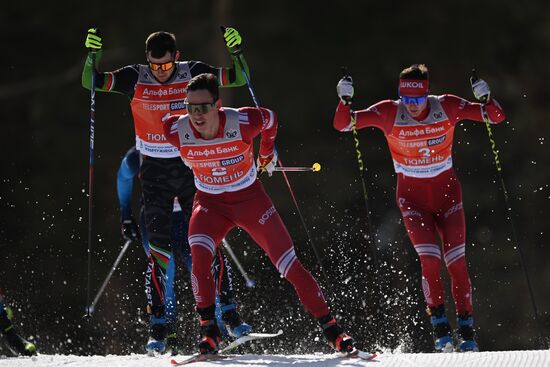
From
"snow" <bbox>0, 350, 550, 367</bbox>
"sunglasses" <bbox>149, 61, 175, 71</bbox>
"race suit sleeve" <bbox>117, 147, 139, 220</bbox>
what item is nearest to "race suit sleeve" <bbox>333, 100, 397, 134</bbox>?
"sunglasses" <bbox>149, 61, 175, 71</bbox>

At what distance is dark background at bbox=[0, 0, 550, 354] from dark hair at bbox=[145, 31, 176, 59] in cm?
851

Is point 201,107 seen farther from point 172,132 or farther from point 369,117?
point 369,117

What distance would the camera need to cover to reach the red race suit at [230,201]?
25.2 ft

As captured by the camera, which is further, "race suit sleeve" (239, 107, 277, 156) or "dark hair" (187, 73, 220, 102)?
"race suit sleeve" (239, 107, 277, 156)

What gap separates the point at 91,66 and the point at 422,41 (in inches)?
518

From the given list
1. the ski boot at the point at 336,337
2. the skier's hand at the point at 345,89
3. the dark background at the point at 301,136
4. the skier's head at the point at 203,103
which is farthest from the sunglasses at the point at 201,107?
the dark background at the point at 301,136

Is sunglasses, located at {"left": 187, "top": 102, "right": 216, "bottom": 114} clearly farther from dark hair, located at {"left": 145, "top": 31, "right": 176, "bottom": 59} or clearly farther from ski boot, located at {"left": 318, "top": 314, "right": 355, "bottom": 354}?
ski boot, located at {"left": 318, "top": 314, "right": 355, "bottom": 354}

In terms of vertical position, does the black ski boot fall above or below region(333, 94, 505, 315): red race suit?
below

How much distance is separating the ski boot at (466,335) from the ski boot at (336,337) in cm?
102

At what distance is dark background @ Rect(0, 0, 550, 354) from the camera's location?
738 inches

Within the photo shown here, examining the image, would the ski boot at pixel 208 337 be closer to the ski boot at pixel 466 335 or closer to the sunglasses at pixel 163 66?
the ski boot at pixel 466 335

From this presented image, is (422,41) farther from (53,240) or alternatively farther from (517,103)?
(53,240)

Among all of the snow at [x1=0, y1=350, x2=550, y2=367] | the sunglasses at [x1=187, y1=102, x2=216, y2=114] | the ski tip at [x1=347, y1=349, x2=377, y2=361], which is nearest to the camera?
the snow at [x1=0, y1=350, x2=550, y2=367]

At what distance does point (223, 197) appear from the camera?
7.88m
